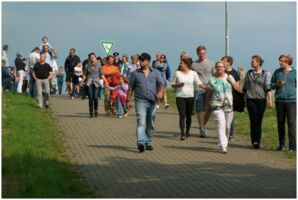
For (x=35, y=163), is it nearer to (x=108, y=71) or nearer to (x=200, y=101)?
(x=200, y=101)

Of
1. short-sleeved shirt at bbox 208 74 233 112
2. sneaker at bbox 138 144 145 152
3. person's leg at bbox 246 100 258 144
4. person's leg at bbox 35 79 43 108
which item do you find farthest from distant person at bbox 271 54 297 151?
person's leg at bbox 35 79 43 108

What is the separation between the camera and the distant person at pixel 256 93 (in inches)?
628

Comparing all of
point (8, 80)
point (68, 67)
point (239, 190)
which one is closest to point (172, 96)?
point (68, 67)

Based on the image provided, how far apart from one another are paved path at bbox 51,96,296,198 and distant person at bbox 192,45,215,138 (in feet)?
1.32

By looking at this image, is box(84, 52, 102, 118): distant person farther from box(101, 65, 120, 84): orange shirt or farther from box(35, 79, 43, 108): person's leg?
box(35, 79, 43, 108): person's leg

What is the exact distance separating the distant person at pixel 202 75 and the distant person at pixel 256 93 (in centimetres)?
167

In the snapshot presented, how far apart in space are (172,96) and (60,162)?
19756mm

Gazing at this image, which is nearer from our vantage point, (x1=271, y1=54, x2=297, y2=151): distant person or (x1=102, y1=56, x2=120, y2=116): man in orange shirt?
(x1=271, y1=54, x2=297, y2=151): distant person

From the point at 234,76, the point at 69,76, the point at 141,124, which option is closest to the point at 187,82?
the point at 234,76

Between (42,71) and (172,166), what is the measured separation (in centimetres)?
1205

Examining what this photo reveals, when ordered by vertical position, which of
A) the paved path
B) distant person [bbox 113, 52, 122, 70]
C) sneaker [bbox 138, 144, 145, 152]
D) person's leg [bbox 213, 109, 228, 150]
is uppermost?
distant person [bbox 113, 52, 122, 70]

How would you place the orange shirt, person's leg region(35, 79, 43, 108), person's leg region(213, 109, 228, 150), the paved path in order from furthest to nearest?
person's leg region(35, 79, 43, 108) → the orange shirt → person's leg region(213, 109, 228, 150) → the paved path

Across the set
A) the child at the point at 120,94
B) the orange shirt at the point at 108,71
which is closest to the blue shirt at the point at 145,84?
the orange shirt at the point at 108,71

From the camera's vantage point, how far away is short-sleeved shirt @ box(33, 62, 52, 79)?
2453cm
